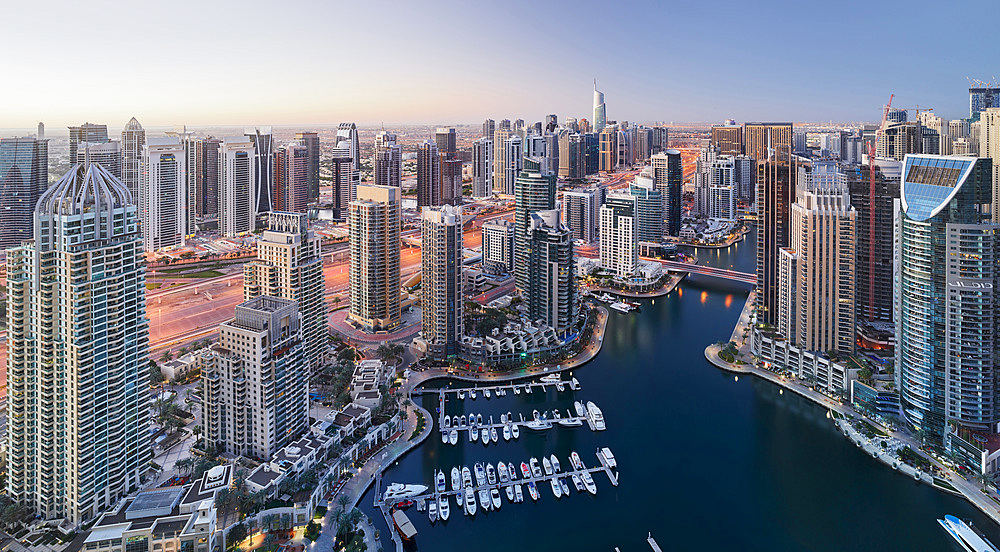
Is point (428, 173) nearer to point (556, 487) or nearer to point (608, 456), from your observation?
point (608, 456)

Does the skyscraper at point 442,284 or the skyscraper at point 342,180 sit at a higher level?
the skyscraper at point 342,180

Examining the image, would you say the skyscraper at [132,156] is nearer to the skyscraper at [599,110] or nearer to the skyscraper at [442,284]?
the skyscraper at [442,284]

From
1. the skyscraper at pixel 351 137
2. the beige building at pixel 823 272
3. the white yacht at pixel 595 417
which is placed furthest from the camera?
the skyscraper at pixel 351 137

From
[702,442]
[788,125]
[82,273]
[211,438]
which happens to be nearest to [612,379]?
[702,442]

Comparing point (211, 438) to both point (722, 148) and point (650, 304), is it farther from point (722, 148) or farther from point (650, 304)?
point (722, 148)

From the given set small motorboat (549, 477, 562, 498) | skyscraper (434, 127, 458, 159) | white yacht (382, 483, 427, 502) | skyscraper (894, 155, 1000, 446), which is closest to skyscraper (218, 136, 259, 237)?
skyscraper (434, 127, 458, 159)

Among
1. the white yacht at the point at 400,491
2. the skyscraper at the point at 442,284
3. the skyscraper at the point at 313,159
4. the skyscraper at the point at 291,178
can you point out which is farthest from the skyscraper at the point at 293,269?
the skyscraper at the point at 313,159
